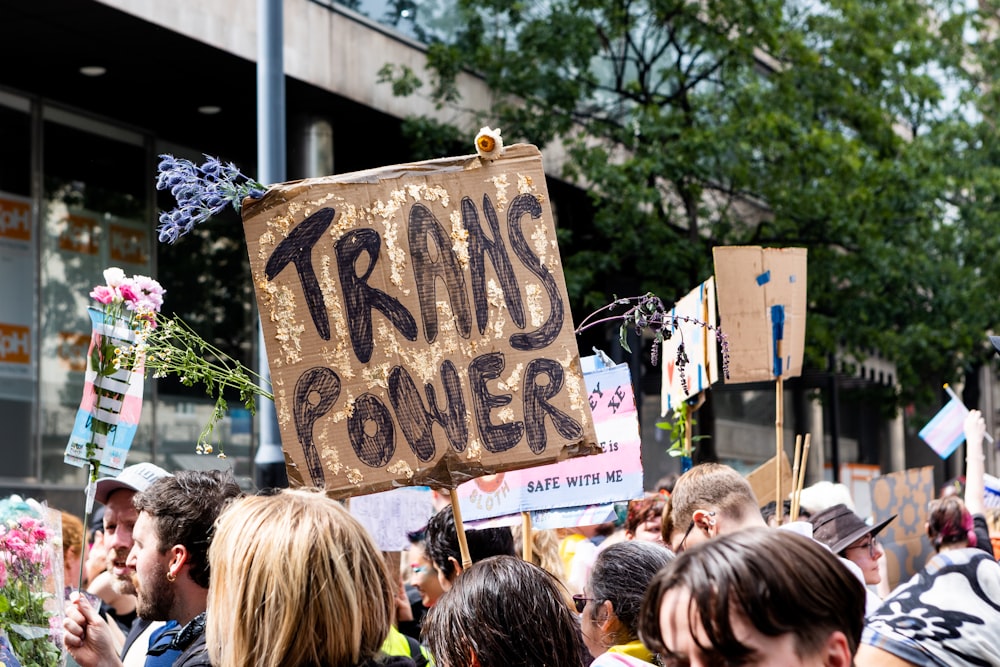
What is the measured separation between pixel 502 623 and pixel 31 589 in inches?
50.2

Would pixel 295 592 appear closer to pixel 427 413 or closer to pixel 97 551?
pixel 427 413

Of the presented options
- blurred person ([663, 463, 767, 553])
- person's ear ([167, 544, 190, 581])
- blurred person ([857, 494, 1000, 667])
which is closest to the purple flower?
person's ear ([167, 544, 190, 581])

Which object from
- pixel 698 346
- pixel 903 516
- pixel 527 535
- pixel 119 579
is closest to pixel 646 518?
pixel 698 346

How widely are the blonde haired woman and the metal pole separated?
4646mm

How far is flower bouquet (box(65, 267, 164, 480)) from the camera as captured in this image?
4.02 m

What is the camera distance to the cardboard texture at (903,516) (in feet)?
30.8

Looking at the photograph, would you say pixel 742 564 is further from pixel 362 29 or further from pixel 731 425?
pixel 731 425

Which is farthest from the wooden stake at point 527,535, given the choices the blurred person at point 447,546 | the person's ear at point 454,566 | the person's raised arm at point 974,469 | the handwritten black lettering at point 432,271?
the person's raised arm at point 974,469

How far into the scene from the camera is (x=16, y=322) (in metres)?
12.3

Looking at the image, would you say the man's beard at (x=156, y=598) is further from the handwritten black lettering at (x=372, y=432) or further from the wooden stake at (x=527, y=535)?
the wooden stake at (x=527, y=535)

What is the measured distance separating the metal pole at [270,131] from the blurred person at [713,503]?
3.23 m

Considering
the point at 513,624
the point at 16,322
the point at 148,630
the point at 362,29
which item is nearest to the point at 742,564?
the point at 513,624

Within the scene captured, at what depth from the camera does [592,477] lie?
572 cm

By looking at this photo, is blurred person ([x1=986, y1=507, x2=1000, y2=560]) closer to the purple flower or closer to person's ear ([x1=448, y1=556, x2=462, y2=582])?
person's ear ([x1=448, y1=556, x2=462, y2=582])
